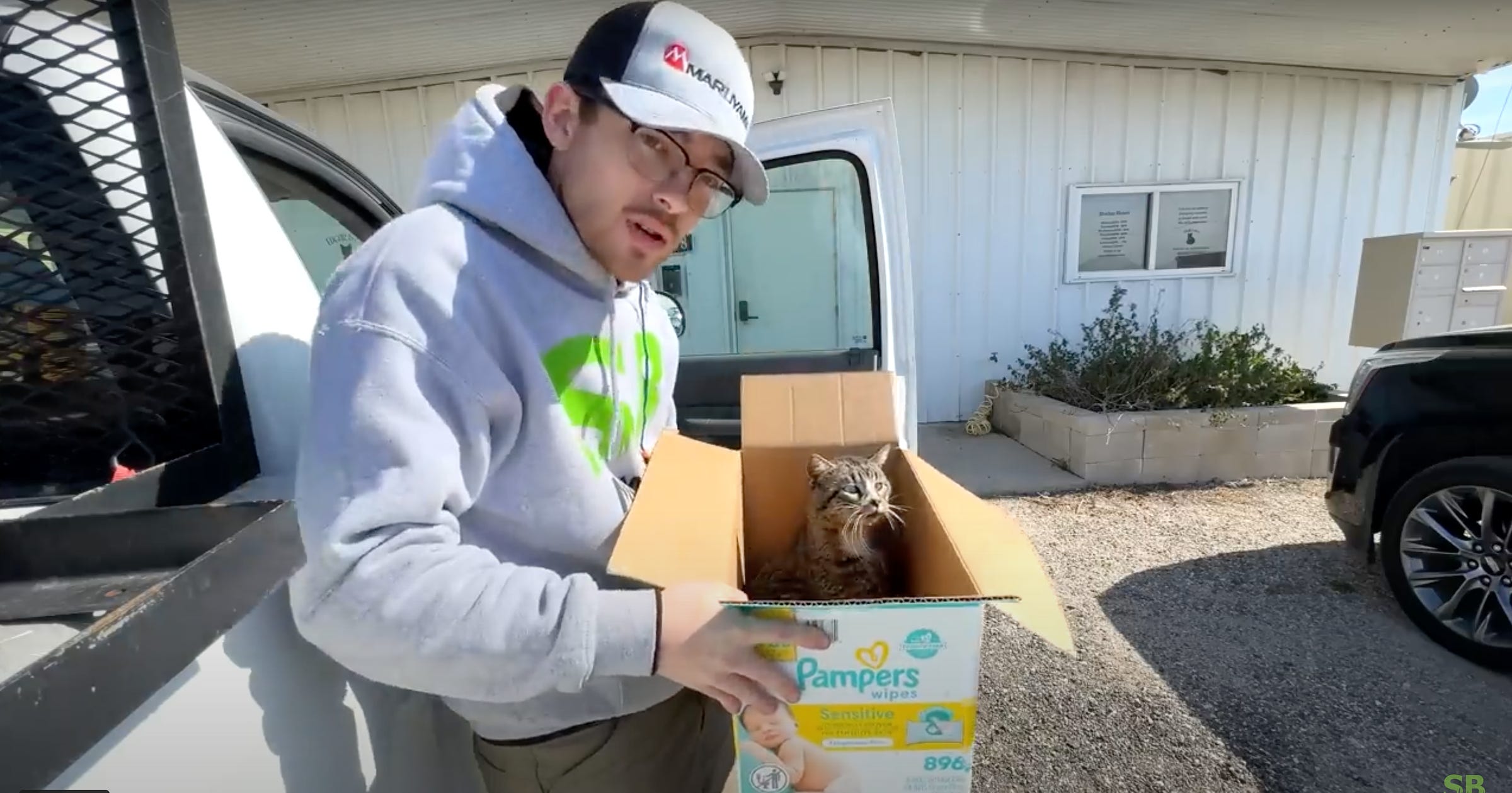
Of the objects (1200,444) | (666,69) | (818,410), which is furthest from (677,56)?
(1200,444)

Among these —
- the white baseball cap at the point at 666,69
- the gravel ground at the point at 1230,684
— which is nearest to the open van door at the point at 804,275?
the gravel ground at the point at 1230,684

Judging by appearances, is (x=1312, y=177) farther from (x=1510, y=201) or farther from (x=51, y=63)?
(x=51, y=63)

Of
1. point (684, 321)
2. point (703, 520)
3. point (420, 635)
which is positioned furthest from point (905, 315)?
point (420, 635)

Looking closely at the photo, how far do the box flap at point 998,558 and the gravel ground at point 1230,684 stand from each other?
1698 millimetres

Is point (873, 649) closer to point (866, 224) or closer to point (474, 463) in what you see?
point (474, 463)

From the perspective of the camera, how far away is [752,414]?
1.68 metres

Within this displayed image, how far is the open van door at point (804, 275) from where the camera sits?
257cm

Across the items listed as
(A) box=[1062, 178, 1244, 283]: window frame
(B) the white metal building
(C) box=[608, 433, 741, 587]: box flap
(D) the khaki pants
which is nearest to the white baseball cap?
(C) box=[608, 433, 741, 587]: box flap

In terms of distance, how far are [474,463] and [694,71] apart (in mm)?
645

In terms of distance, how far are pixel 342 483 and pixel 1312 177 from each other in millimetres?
8708

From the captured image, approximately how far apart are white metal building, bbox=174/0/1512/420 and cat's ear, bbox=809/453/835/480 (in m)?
4.17

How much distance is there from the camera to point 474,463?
0.86 metres

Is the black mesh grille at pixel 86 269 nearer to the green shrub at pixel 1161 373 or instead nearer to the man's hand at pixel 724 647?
the man's hand at pixel 724 647

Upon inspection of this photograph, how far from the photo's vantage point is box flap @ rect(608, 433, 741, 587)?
915 mm
